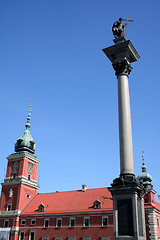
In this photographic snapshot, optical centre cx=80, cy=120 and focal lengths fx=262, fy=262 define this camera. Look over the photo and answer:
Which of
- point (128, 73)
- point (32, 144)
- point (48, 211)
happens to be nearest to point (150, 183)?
point (48, 211)

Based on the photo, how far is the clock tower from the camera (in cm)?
4916

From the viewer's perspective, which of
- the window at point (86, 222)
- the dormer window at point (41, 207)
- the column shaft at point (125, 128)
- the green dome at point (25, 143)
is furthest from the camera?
the green dome at point (25, 143)

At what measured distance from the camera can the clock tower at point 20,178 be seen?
4916cm

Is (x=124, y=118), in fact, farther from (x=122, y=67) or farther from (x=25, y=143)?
(x=25, y=143)

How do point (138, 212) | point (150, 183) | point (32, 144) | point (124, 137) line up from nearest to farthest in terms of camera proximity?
1. point (138, 212)
2. point (124, 137)
3. point (150, 183)
4. point (32, 144)

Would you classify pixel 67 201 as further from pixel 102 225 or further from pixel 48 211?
pixel 102 225

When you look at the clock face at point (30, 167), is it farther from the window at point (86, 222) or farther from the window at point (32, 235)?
the window at point (86, 222)

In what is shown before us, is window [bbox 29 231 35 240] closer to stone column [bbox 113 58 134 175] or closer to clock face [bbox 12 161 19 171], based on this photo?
clock face [bbox 12 161 19 171]

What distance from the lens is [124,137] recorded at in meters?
14.8

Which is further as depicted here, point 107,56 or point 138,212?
point 107,56

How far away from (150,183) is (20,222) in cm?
2397

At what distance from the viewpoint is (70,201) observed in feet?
155

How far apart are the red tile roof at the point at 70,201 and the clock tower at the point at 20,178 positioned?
185 centimetres

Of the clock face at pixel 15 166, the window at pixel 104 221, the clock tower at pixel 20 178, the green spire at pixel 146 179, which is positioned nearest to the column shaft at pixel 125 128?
the window at pixel 104 221
